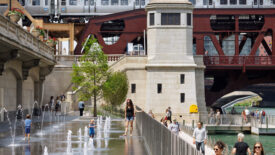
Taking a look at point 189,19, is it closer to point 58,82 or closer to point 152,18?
point 152,18

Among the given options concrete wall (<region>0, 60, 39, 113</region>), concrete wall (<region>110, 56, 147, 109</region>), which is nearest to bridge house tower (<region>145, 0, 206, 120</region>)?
concrete wall (<region>110, 56, 147, 109</region>)

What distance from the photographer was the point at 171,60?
6200 centimetres

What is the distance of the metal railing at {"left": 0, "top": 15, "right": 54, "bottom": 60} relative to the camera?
2750 cm

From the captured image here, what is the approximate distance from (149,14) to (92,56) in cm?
1260

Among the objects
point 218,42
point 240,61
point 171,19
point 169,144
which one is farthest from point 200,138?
point 218,42

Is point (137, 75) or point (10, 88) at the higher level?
point (137, 75)

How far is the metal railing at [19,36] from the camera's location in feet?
90.2

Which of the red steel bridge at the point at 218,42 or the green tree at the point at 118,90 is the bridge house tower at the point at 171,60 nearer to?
the green tree at the point at 118,90

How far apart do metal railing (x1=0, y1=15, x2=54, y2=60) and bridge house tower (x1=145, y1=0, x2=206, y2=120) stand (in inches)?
843

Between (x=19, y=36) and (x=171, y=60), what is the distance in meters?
31.9

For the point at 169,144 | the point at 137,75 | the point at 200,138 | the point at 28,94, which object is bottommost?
the point at 200,138

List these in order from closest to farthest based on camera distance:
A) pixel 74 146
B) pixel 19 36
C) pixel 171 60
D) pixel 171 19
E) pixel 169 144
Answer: pixel 169 144 < pixel 74 146 < pixel 19 36 < pixel 171 60 < pixel 171 19

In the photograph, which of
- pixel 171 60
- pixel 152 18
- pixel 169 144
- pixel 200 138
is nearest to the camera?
pixel 169 144

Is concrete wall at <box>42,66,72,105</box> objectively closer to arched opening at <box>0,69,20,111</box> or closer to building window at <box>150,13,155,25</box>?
building window at <box>150,13,155,25</box>
